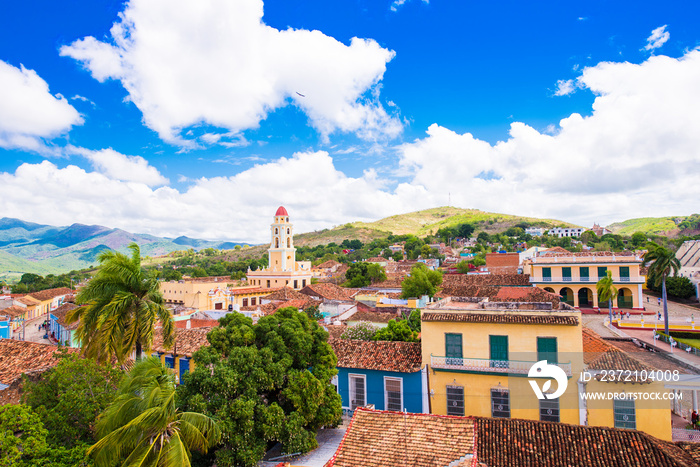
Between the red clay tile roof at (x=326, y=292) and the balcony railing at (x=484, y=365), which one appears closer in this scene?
the balcony railing at (x=484, y=365)

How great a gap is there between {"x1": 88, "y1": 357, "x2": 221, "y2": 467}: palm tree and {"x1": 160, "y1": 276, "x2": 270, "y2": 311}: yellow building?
2342 cm

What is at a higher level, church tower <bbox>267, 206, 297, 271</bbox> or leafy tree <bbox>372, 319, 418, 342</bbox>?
church tower <bbox>267, 206, 297, 271</bbox>

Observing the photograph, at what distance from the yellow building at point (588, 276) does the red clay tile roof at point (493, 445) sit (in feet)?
93.9

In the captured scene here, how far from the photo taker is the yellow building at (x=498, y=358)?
12.9 m

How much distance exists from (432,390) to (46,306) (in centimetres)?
6039

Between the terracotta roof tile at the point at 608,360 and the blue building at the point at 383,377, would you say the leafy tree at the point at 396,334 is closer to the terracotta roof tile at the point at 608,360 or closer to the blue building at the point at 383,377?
the blue building at the point at 383,377

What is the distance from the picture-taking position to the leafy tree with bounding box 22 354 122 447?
8570 millimetres

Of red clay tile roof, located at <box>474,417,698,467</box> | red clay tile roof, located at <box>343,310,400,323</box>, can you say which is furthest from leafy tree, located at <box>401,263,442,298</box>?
red clay tile roof, located at <box>474,417,698,467</box>

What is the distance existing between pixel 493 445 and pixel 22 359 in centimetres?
1544

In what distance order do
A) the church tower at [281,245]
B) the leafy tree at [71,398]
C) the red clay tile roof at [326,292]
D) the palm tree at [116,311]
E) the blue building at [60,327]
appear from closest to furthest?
the leafy tree at [71,398], the palm tree at [116,311], the blue building at [60,327], the red clay tile roof at [326,292], the church tower at [281,245]

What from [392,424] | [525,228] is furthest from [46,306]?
[525,228]

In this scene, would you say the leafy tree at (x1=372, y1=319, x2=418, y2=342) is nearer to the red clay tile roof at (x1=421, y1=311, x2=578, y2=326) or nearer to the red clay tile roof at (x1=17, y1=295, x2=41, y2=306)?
the red clay tile roof at (x1=421, y1=311, x2=578, y2=326)

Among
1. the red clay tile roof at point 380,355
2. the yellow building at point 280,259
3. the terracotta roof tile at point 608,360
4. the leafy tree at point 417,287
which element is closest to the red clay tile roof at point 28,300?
the yellow building at point 280,259

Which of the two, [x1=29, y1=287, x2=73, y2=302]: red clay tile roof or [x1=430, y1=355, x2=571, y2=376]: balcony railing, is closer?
[x1=430, y1=355, x2=571, y2=376]: balcony railing
